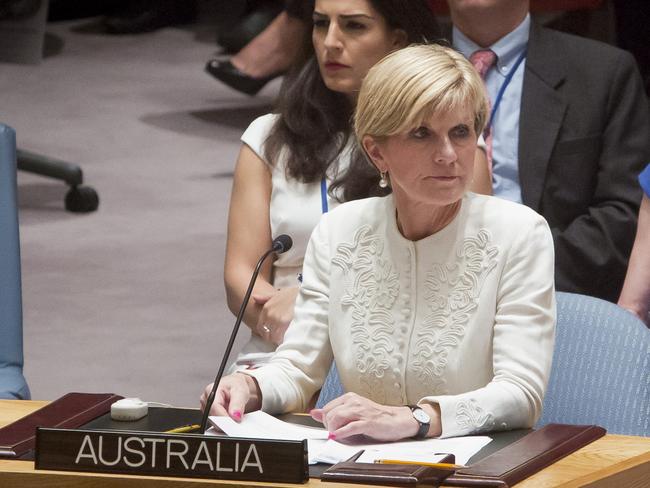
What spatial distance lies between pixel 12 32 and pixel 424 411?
4498mm

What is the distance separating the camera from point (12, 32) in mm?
6355

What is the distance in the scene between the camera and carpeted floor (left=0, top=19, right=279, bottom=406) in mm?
4586

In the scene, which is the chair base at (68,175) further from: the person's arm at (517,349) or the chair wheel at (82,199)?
the person's arm at (517,349)

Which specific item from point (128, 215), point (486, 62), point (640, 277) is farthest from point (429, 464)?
point (128, 215)

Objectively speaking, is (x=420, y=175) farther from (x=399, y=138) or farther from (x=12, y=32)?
(x=12, y=32)

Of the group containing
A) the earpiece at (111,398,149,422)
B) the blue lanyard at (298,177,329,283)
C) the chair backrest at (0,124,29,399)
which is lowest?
the chair backrest at (0,124,29,399)

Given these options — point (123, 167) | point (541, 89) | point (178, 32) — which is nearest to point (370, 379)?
point (541, 89)

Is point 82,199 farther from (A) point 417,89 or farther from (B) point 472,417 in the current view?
(B) point 472,417

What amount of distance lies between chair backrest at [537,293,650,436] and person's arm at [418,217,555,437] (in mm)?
266

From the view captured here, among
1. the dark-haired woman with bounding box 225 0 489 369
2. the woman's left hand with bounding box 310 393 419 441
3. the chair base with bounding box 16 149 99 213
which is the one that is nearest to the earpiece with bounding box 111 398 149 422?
the woman's left hand with bounding box 310 393 419 441

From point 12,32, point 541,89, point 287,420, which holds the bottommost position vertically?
point 12,32

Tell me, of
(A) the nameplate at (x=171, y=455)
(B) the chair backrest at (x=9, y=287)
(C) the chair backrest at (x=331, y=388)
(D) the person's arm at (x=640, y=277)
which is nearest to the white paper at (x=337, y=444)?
(A) the nameplate at (x=171, y=455)

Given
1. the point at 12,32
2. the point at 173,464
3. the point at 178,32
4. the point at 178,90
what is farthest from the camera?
the point at 178,32

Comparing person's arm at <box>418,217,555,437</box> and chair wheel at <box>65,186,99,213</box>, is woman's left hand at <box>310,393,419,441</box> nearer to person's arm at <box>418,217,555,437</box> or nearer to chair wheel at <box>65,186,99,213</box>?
person's arm at <box>418,217,555,437</box>
